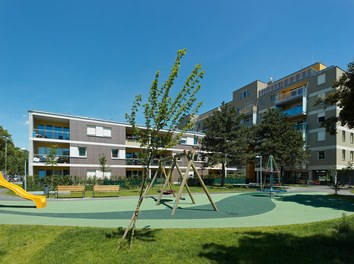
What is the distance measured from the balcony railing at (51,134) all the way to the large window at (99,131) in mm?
2912

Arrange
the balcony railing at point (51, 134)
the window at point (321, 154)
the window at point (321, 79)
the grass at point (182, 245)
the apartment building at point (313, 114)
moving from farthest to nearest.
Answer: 1. the window at point (321, 79)
2. the window at point (321, 154)
3. the apartment building at point (313, 114)
4. the balcony railing at point (51, 134)
5. the grass at point (182, 245)

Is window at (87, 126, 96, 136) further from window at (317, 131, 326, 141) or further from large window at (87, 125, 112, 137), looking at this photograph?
window at (317, 131, 326, 141)

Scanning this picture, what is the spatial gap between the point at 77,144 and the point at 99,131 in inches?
140

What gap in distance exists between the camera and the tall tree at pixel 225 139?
3322 cm

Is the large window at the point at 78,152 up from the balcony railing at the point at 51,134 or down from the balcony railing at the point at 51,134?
down

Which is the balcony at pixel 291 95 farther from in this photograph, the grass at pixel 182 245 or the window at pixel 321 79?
the grass at pixel 182 245

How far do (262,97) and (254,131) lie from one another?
1987 cm

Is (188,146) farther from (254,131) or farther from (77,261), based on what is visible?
(77,261)

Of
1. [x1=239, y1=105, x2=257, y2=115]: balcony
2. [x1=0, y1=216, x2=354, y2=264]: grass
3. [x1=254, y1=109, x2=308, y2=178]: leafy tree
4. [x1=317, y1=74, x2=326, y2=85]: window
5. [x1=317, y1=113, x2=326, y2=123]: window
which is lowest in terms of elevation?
[x1=0, y1=216, x2=354, y2=264]: grass

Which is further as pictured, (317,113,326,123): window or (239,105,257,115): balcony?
(239,105,257,115): balcony

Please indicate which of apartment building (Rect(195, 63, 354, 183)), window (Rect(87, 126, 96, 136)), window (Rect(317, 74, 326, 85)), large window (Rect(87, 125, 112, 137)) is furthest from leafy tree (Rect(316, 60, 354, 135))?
window (Rect(87, 126, 96, 136))

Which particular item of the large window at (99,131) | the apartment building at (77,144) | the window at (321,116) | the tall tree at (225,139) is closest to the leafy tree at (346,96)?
the tall tree at (225,139)

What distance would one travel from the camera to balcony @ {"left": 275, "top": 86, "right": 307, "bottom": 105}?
154ft

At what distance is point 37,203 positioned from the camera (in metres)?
14.1
